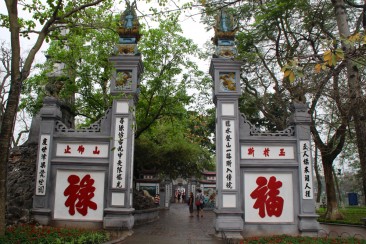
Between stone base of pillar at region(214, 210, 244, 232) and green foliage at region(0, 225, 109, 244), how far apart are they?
105 inches

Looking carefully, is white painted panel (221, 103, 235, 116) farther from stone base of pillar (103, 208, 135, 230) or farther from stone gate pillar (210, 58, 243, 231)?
stone base of pillar (103, 208, 135, 230)

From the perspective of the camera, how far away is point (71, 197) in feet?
28.8

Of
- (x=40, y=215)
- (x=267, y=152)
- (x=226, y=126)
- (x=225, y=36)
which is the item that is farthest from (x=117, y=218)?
(x=225, y=36)

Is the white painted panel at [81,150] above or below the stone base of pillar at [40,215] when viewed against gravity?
above

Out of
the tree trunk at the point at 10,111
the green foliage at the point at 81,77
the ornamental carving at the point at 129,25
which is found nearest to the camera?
the tree trunk at the point at 10,111

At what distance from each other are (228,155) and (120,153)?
271 centimetres

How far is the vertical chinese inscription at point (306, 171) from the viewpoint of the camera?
8.58 metres

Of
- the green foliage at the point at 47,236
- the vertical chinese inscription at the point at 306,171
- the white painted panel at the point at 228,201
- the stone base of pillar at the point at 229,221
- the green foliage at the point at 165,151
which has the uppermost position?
the green foliage at the point at 165,151

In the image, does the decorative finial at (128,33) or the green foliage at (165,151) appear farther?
the green foliage at (165,151)

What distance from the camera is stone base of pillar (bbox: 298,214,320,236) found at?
8375 mm

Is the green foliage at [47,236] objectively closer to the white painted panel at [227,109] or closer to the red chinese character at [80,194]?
the red chinese character at [80,194]

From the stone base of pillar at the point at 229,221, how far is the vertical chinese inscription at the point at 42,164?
4.34 meters

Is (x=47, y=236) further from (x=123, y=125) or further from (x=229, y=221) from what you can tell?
(x=229, y=221)

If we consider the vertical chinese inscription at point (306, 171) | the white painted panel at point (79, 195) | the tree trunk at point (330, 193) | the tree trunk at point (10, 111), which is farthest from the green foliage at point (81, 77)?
the tree trunk at point (330, 193)
